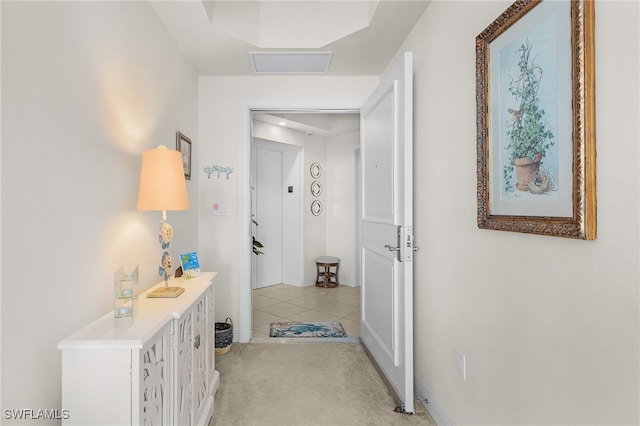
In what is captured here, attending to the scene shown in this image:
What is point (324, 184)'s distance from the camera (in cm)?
539

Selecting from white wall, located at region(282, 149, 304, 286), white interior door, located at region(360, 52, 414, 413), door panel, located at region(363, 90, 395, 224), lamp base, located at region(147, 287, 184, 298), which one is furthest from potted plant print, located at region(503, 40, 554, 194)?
white wall, located at region(282, 149, 304, 286)

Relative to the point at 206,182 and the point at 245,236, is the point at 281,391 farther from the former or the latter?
the point at 206,182

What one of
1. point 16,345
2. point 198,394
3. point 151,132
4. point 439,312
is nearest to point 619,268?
point 439,312

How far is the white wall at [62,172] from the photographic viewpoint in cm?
102

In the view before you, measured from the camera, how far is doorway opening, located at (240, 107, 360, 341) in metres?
5.00

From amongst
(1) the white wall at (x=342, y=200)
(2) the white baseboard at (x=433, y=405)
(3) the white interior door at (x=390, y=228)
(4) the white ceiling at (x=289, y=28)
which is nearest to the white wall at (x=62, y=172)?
(4) the white ceiling at (x=289, y=28)

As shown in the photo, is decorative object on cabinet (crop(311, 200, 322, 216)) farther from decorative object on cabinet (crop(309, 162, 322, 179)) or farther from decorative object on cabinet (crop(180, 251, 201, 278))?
decorative object on cabinet (crop(180, 251, 201, 278))

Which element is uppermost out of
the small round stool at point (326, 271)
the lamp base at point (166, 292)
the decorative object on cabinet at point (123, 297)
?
the decorative object on cabinet at point (123, 297)

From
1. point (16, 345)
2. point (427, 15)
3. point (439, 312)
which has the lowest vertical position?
point (439, 312)

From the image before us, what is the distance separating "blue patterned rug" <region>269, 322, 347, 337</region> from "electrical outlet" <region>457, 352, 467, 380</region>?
1.63 metres

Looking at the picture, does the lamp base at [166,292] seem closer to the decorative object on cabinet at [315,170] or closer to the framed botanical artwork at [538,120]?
the framed botanical artwork at [538,120]

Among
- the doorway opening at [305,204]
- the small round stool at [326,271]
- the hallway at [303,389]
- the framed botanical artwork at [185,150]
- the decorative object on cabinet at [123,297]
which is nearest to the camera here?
the decorative object on cabinet at [123,297]

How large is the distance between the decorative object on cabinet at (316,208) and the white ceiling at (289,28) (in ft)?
9.04

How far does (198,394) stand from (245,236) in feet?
4.86
